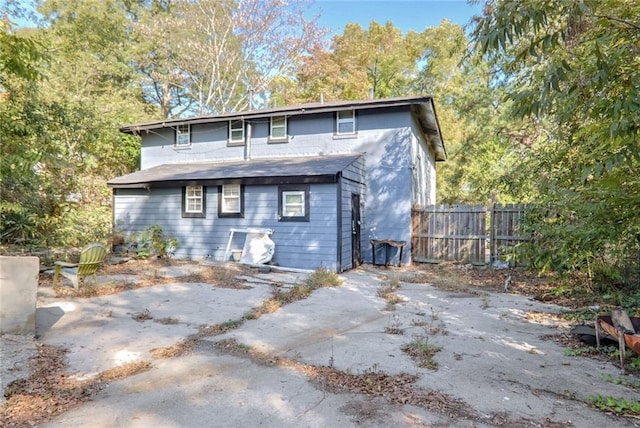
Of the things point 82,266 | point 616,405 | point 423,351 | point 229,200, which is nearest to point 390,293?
point 423,351

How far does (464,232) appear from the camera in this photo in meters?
11.6

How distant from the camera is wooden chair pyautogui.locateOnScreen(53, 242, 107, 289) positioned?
255 inches

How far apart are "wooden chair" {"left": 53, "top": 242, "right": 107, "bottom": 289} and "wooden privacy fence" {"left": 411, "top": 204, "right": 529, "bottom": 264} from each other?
8940 millimetres

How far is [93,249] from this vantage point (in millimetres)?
6648

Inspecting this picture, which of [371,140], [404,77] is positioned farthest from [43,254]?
[404,77]

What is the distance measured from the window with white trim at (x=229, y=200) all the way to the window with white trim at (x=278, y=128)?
2.78 metres

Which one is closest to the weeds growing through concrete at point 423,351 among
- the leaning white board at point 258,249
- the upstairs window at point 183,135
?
the leaning white board at point 258,249

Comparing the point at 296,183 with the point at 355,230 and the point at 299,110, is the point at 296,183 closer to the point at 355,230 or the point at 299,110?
the point at 355,230

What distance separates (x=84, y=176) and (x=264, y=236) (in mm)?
10914

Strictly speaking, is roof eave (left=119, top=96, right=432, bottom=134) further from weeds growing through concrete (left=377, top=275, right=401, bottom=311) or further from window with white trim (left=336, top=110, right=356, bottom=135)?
weeds growing through concrete (left=377, top=275, right=401, bottom=311)

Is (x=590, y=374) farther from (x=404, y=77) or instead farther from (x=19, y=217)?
(x=404, y=77)

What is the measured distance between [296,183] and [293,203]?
2.03ft

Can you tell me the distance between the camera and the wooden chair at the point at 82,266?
648 cm

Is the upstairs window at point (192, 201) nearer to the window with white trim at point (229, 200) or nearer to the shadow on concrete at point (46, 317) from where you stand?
the window with white trim at point (229, 200)
